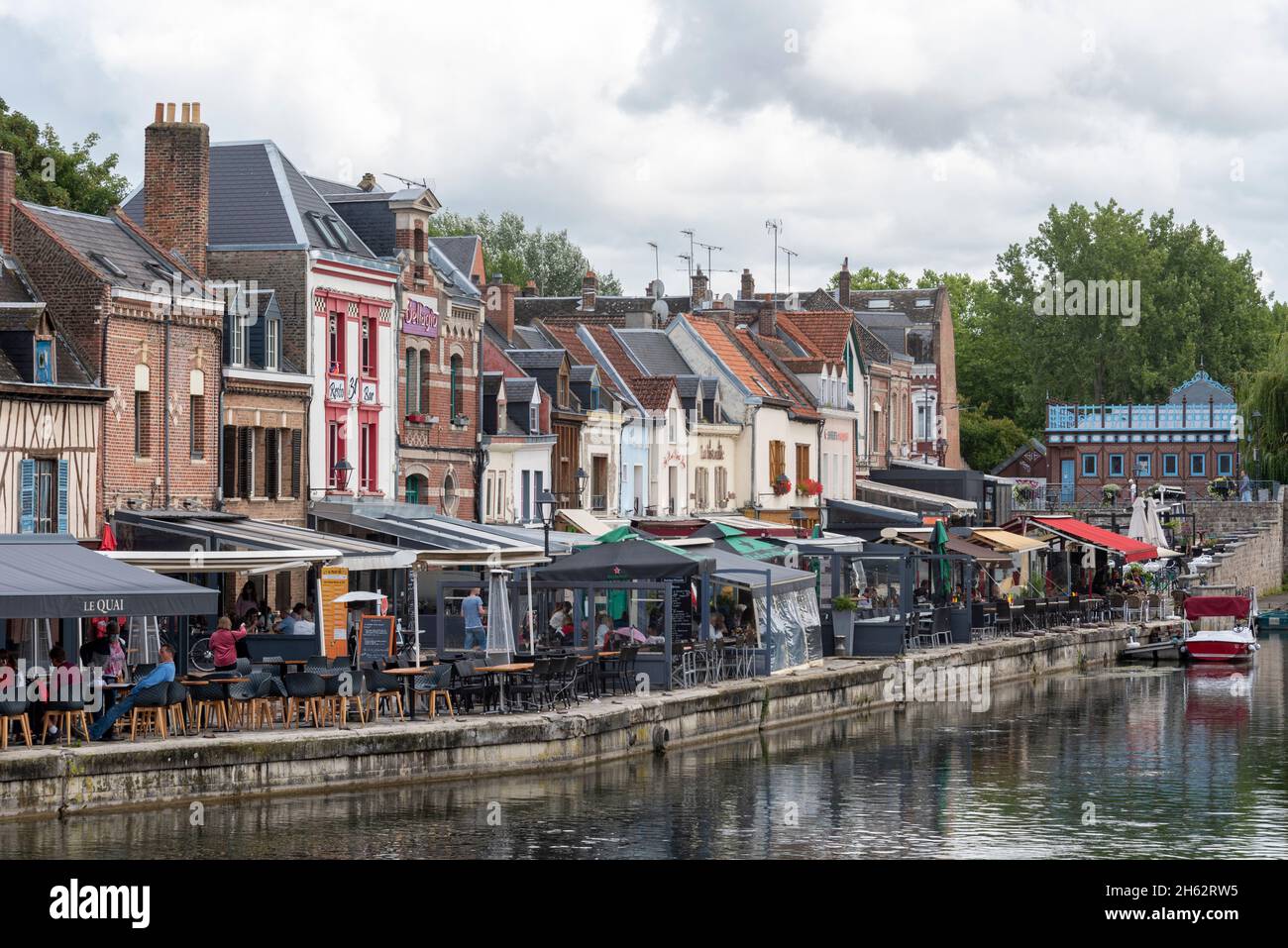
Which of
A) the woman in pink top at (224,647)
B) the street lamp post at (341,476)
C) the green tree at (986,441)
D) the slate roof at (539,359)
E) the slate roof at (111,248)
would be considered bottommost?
the woman in pink top at (224,647)

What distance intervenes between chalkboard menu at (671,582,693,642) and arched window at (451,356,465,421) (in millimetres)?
12308

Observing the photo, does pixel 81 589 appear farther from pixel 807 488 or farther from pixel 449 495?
pixel 807 488

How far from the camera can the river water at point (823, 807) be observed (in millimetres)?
24438

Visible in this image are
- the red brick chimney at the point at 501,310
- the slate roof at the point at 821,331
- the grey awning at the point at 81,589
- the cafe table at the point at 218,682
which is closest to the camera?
the grey awning at the point at 81,589

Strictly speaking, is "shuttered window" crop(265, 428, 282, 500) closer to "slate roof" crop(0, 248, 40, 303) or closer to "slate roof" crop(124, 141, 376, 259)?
"slate roof" crop(124, 141, 376, 259)

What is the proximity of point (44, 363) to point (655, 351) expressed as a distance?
3169 centimetres

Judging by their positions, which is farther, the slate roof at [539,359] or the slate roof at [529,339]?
the slate roof at [529,339]

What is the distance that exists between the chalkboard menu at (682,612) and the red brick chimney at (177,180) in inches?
464

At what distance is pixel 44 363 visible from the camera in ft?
119

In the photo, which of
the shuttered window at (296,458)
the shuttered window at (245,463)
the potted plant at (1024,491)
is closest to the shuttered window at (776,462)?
the shuttered window at (296,458)

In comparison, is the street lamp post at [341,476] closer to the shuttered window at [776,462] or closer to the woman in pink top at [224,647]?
the woman in pink top at [224,647]

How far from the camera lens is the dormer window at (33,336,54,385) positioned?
35.9 meters

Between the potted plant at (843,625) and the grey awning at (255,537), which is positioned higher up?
the grey awning at (255,537)

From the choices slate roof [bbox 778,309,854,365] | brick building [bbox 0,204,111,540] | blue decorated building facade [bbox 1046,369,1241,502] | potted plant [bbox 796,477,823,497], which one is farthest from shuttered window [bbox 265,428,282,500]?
blue decorated building facade [bbox 1046,369,1241,502]
